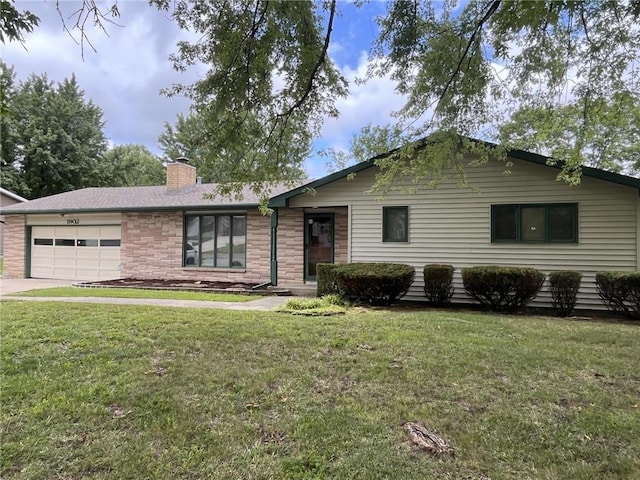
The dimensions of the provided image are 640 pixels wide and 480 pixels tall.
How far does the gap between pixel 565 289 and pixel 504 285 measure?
1.24 metres

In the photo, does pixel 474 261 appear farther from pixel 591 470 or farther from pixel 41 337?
pixel 41 337

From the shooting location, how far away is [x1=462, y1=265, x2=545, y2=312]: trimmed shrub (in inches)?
320

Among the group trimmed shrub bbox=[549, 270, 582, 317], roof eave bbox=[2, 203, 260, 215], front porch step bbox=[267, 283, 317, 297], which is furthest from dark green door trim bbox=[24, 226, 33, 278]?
trimmed shrub bbox=[549, 270, 582, 317]

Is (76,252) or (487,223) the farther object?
(76,252)

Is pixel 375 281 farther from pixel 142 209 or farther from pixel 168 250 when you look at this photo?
pixel 142 209

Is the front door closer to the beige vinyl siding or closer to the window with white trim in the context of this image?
the beige vinyl siding

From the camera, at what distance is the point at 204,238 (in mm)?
13289

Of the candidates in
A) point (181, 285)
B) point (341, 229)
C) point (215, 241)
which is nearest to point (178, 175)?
point (215, 241)

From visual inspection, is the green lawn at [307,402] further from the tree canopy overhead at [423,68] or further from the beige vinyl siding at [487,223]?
the beige vinyl siding at [487,223]

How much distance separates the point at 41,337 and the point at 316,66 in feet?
17.2

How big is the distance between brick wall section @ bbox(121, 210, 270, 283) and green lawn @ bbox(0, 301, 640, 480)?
6752 mm

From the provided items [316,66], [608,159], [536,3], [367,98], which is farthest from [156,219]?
[608,159]

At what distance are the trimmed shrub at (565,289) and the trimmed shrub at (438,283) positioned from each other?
2051 mm

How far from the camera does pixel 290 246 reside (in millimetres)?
12375
